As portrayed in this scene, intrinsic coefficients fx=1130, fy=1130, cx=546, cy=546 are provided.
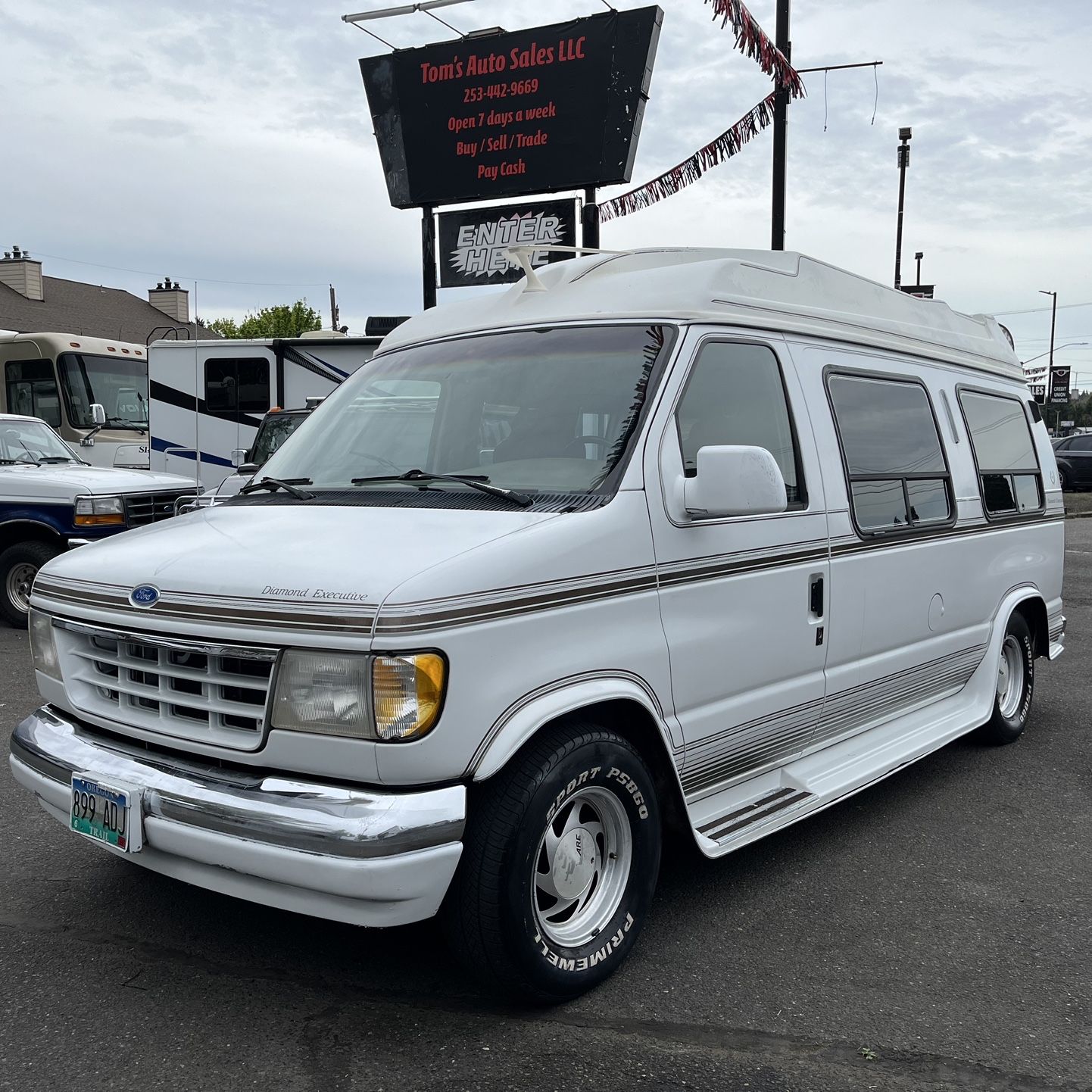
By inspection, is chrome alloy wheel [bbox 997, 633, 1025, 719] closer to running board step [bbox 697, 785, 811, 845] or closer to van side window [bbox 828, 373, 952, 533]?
van side window [bbox 828, 373, 952, 533]

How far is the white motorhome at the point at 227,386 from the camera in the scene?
16.0 meters

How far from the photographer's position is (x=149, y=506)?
32.2 ft

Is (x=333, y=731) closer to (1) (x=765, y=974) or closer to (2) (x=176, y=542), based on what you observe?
(2) (x=176, y=542)

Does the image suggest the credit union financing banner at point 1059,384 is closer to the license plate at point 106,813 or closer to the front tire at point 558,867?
the front tire at point 558,867

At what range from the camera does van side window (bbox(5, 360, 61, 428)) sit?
1805cm

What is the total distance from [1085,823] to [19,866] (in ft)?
14.7

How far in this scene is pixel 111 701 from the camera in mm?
3553

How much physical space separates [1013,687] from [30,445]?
29.2 feet

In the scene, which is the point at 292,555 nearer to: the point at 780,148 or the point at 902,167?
the point at 780,148

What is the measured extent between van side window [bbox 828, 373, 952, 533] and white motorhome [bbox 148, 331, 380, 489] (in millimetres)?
11329

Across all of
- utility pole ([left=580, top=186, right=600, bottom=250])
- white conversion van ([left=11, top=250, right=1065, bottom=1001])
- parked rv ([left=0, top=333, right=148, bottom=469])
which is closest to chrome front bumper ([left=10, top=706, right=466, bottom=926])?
white conversion van ([left=11, top=250, right=1065, bottom=1001])

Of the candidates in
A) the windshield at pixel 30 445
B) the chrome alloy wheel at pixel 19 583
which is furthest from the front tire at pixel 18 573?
the windshield at pixel 30 445

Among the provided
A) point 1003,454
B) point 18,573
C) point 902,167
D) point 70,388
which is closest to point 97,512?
point 18,573

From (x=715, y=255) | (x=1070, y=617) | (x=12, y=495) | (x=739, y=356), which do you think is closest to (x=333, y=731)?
(x=739, y=356)
